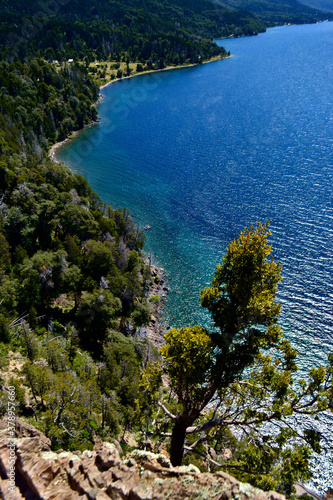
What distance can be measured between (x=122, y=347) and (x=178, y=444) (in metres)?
26.8

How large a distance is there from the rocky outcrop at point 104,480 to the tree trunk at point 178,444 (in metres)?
7.82

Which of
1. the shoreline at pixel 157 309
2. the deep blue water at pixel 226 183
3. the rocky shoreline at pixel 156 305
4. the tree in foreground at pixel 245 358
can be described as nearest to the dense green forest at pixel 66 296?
the rocky shoreline at pixel 156 305

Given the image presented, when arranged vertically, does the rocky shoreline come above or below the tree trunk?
above

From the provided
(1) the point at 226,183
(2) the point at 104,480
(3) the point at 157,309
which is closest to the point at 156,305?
(3) the point at 157,309

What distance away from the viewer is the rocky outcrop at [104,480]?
648 inches

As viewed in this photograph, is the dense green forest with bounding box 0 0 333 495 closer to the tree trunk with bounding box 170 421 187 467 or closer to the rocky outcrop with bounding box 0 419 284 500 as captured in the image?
the tree trunk with bounding box 170 421 187 467

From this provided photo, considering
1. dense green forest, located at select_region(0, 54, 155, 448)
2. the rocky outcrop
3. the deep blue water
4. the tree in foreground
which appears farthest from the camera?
the deep blue water

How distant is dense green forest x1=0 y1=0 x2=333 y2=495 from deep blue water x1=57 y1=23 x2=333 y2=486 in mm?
8140

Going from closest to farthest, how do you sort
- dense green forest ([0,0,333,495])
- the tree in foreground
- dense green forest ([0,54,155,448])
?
the tree in foreground → dense green forest ([0,0,333,495]) → dense green forest ([0,54,155,448])

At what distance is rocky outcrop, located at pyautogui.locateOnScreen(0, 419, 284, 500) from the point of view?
1645 cm

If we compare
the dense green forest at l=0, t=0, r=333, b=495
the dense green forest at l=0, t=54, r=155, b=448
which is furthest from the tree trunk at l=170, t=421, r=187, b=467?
the dense green forest at l=0, t=54, r=155, b=448

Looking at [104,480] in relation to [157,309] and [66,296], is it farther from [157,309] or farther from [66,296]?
[66,296]

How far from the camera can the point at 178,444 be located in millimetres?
26953

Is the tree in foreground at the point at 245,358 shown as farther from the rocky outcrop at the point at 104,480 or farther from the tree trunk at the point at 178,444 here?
the rocky outcrop at the point at 104,480
